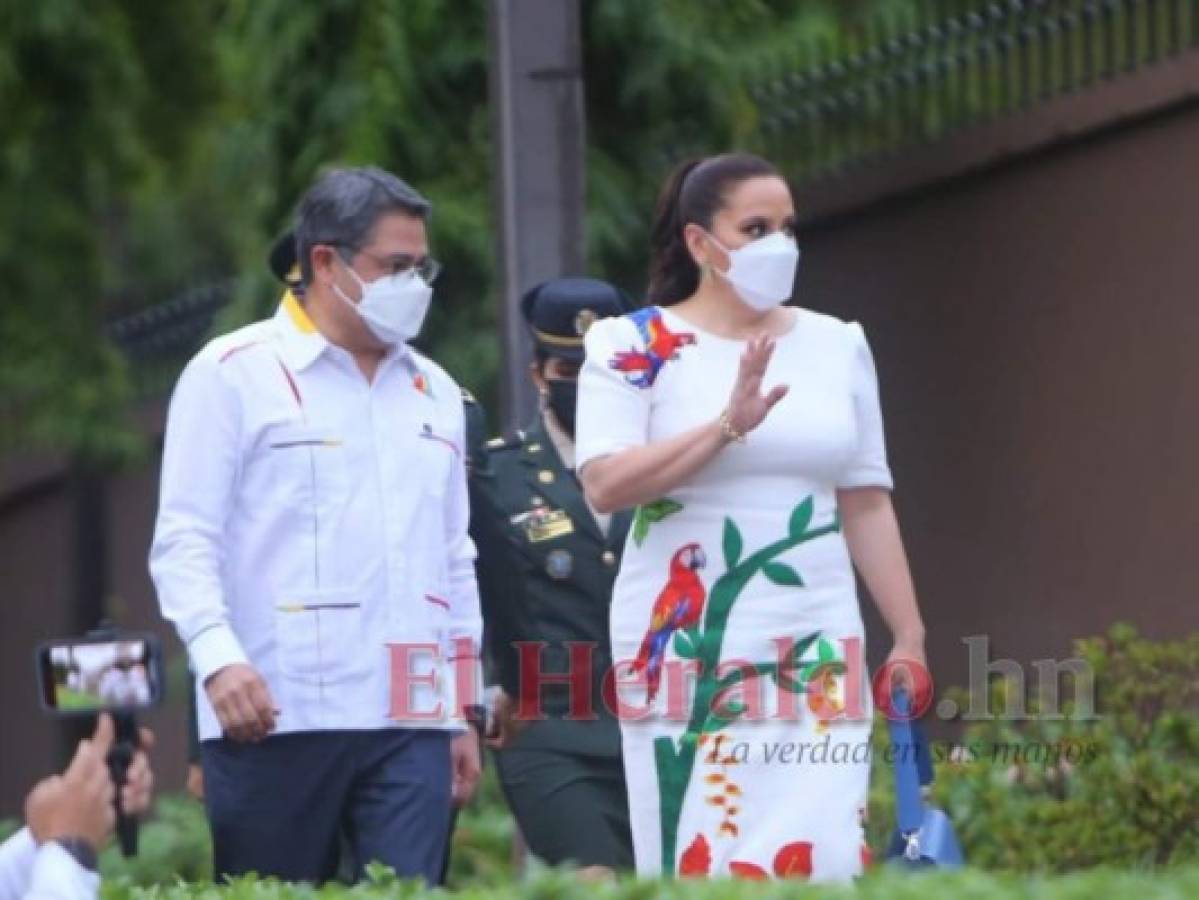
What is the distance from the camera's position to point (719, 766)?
6191 millimetres

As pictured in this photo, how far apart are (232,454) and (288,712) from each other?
1.77 feet

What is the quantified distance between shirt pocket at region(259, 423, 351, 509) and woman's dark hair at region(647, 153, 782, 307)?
728mm

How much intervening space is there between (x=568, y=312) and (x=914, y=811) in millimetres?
1932

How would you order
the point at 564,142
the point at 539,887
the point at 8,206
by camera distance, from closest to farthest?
the point at 539,887
the point at 564,142
the point at 8,206

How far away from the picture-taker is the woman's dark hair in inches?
256

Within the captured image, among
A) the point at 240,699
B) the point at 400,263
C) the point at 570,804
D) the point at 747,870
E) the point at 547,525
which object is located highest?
the point at 400,263

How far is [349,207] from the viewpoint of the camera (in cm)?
682

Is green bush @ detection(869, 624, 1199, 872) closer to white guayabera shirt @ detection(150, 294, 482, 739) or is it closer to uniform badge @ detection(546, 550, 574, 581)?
uniform badge @ detection(546, 550, 574, 581)

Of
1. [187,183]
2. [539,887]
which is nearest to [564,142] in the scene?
[539,887]

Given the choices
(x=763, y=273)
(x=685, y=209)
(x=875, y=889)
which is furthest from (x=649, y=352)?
(x=875, y=889)

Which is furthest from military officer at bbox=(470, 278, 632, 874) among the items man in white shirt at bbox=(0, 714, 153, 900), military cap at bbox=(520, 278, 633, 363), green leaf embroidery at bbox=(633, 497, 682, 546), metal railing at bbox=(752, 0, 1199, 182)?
metal railing at bbox=(752, 0, 1199, 182)

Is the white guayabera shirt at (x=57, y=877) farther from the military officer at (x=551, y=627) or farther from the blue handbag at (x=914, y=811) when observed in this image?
the military officer at (x=551, y=627)

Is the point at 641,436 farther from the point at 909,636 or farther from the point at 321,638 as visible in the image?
the point at 321,638

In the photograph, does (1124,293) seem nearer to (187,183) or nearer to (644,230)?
(644,230)
